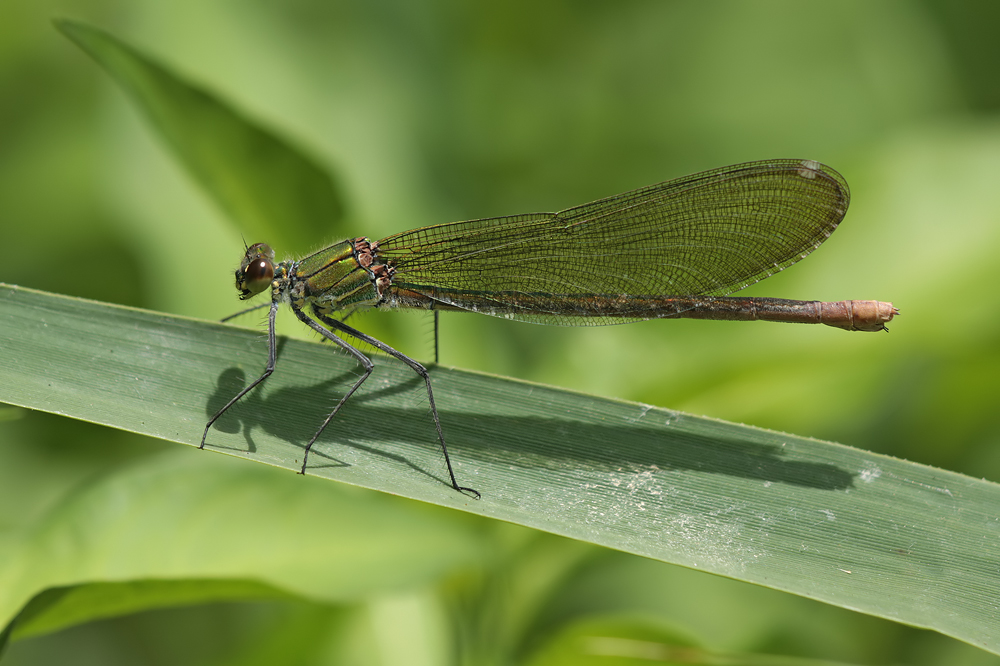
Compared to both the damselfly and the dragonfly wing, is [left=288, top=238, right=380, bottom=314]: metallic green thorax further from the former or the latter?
the dragonfly wing

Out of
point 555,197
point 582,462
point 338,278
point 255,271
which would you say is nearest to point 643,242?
point 582,462

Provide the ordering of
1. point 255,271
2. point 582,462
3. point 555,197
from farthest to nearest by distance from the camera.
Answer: point 555,197, point 255,271, point 582,462

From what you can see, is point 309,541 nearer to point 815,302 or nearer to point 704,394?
point 704,394

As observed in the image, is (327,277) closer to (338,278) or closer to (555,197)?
(338,278)

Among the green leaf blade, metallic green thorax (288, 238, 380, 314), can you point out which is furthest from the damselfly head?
the green leaf blade

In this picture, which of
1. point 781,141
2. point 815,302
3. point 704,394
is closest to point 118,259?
point 704,394

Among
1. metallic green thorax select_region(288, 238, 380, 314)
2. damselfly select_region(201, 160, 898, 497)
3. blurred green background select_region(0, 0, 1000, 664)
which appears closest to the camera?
blurred green background select_region(0, 0, 1000, 664)

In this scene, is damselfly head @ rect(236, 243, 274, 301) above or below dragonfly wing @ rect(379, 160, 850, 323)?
below
